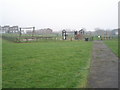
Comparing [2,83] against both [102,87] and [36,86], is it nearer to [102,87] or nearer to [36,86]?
[36,86]

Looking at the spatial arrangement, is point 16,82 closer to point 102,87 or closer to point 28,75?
point 28,75

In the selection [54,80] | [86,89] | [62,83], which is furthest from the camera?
[54,80]

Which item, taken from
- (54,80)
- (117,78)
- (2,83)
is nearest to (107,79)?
(117,78)

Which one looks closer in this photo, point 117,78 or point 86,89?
point 86,89

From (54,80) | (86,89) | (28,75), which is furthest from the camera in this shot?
(28,75)

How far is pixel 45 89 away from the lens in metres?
5.08

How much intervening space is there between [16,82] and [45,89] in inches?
50.2

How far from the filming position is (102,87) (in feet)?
17.0

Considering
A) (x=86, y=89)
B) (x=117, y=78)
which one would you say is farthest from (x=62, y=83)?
(x=117, y=78)

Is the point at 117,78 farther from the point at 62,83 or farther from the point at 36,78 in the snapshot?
the point at 36,78

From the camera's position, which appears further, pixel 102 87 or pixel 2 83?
pixel 2 83

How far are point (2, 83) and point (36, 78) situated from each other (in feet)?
3.88

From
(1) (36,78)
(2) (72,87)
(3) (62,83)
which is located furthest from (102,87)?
(1) (36,78)

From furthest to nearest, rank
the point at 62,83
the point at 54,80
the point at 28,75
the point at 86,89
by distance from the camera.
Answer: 1. the point at 28,75
2. the point at 54,80
3. the point at 62,83
4. the point at 86,89
